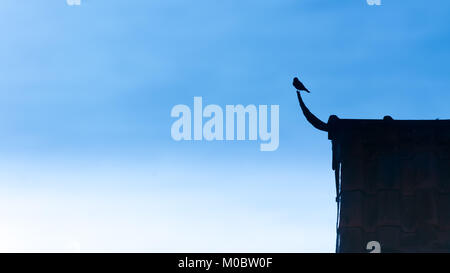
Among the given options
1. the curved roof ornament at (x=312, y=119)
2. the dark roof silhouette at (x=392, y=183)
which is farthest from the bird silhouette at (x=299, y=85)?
the dark roof silhouette at (x=392, y=183)

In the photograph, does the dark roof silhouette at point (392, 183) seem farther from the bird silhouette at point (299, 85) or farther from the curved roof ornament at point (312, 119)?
the bird silhouette at point (299, 85)

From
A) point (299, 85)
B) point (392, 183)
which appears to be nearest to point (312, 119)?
point (299, 85)

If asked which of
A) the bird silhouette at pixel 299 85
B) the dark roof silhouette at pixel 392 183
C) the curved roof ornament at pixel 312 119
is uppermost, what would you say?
the bird silhouette at pixel 299 85

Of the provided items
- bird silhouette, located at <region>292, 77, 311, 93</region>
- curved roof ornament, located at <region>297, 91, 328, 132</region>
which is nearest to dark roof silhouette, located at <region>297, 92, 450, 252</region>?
curved roof ornament, located at <region>297, 91, 328, 132</region>

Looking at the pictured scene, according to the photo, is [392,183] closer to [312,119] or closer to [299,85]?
[312,119]

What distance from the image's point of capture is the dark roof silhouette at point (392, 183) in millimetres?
7438

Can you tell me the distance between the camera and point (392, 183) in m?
7.68

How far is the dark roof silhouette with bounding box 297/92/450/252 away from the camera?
7438 mm

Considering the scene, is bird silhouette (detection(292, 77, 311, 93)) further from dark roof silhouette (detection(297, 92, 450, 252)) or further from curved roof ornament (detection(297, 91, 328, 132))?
dark roof silhouette (detection(297, 92, 450, 252))

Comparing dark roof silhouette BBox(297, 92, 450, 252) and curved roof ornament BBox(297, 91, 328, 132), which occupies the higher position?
curved roof ornament BBox(297, 91, 328, 132)
